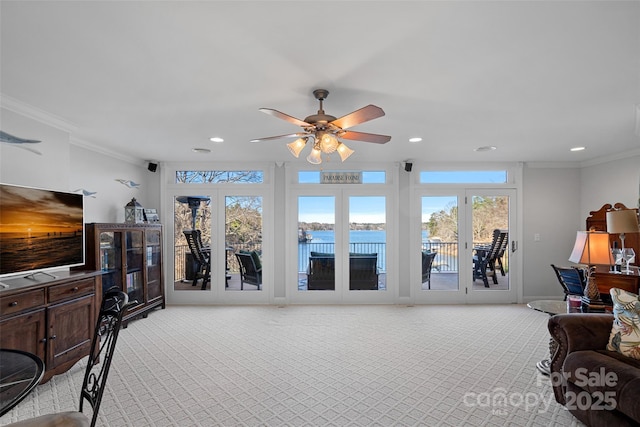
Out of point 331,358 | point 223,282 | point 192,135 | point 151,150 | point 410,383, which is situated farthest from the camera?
point 223,282

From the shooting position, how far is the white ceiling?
152cm

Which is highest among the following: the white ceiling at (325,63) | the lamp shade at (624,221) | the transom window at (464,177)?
the white ceiling at (325,63)

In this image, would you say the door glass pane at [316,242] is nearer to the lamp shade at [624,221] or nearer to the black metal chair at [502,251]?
the black metal chair at [502,251]

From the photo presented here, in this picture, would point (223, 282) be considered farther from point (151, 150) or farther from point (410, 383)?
point (410, 383)

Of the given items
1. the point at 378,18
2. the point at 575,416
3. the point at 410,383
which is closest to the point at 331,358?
the point at 410,383

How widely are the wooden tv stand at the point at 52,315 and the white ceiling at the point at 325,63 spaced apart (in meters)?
1.42

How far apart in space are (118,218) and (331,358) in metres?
3.83

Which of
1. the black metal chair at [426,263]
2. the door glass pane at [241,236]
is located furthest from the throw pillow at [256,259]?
the black metal chair at [426,263]

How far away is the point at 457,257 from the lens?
524cm

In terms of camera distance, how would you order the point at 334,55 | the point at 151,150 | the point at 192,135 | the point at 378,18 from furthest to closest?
1. the point at 151,150
2. the point at 192,135
3. the point at 334,55
4. the point at 378,18

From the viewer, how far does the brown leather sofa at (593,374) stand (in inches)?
69.5

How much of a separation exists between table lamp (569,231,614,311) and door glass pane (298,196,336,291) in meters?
3.32

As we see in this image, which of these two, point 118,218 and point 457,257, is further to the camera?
point 457,257

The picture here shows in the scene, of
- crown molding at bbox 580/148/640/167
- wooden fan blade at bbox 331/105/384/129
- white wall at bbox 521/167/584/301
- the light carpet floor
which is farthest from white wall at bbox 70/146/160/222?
crown molding at bbox 580/148/640/167
